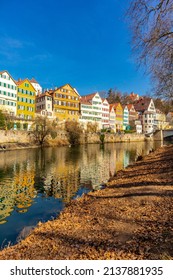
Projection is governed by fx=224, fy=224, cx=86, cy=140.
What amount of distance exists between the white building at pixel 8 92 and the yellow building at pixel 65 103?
14.8m

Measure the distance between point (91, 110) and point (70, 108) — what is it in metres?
10.6

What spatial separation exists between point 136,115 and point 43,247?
11441cm

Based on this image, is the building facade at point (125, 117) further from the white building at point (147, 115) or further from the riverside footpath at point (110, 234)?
the riverside footpath at point (110, 234)

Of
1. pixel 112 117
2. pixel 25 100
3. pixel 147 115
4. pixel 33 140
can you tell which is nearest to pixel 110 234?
pixel 33 140

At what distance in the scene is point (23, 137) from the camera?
2079 inches

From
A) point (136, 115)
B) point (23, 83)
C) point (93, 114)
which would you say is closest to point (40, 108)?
point (23, 83)

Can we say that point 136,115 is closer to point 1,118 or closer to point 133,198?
point 1,118

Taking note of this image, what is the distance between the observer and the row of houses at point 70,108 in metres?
61.9

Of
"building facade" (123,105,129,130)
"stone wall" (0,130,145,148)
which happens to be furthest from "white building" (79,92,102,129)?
"building facade" (123,105,129,130)

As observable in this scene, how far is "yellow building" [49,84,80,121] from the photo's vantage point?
2923 inches

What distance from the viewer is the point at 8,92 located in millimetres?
60812

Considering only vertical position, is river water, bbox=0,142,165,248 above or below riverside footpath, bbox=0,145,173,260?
below

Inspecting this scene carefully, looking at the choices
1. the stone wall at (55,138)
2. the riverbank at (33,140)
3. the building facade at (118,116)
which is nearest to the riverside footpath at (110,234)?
the riverbank at (33,140)

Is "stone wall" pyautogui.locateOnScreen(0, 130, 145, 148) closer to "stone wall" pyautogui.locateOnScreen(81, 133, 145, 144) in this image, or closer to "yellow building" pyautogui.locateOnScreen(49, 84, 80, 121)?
"stone wall" pyautogui.locateOnScreen(81, 133, 145, 144)
